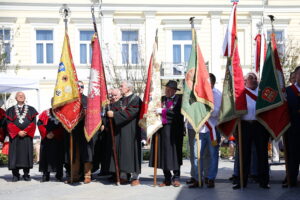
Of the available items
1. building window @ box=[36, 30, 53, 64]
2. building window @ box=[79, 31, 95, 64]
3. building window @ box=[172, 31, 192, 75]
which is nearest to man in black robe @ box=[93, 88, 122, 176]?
building window @ box=[79, 31, 95, 64]

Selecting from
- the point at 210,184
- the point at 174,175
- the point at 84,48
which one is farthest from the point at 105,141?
the point at 84,48

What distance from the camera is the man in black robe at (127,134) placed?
28.8 feet

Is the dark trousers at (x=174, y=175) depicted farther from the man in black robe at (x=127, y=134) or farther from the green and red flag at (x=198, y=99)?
the green and red flag at (x=198, y=99)

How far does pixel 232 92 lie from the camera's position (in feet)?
26.7

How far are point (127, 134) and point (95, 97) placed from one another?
90cm

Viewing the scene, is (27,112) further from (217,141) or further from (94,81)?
(217,141)

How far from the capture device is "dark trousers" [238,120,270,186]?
26.0ft

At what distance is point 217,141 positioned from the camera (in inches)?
334

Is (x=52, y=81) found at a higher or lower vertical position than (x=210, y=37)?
lower

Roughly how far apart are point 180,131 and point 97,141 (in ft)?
6.00

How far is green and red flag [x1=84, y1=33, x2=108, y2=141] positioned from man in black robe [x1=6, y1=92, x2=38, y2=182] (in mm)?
1728

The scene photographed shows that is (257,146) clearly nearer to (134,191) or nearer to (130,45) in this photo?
(134,191)

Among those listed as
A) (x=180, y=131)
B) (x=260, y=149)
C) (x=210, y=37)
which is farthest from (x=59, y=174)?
(x=210, y=37)

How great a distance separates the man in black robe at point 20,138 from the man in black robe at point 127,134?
197 centimetres
